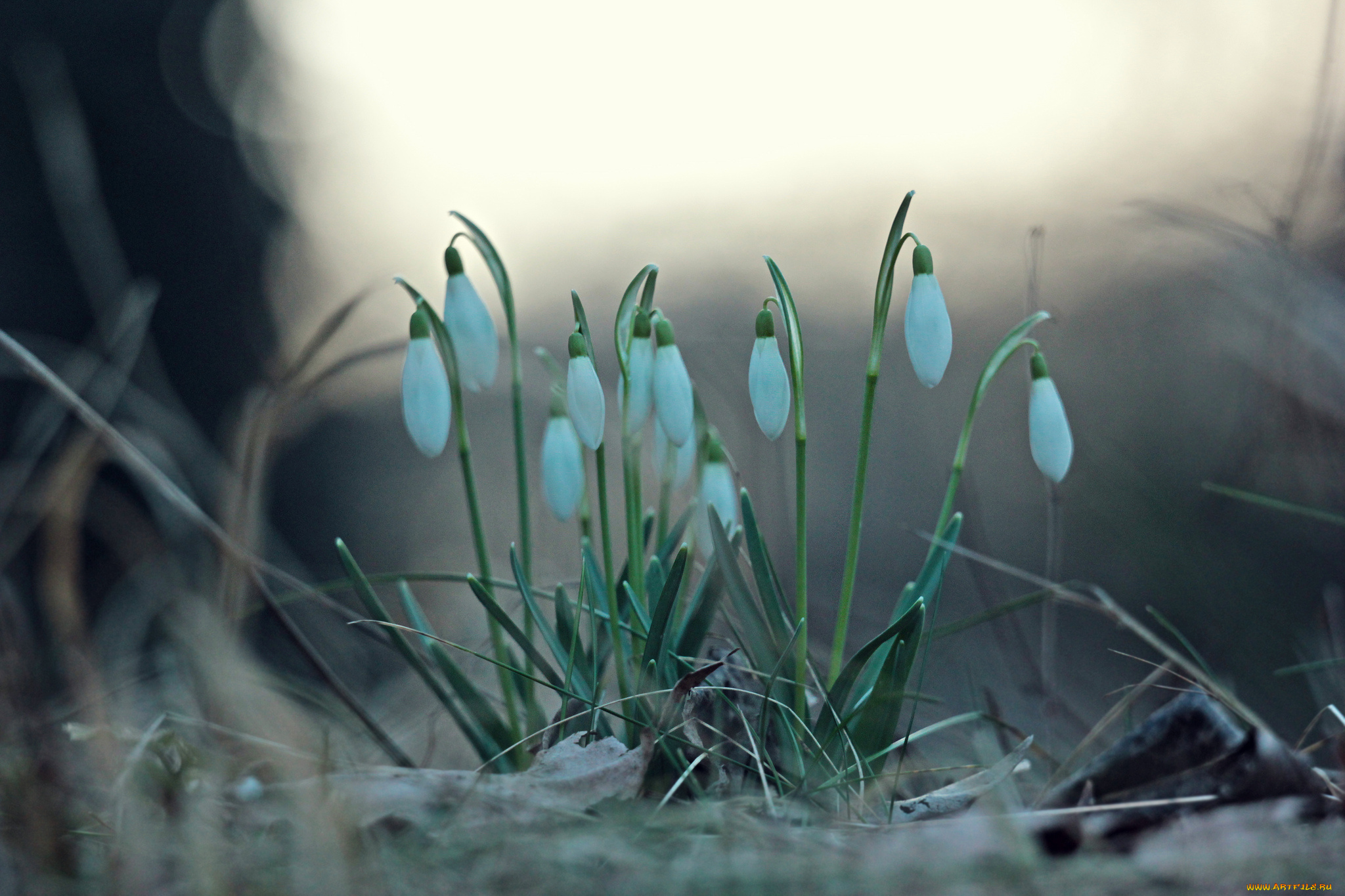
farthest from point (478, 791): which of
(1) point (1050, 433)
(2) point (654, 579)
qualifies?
(1) point (1050, 433)

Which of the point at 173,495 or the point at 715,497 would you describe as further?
the point at 715,497

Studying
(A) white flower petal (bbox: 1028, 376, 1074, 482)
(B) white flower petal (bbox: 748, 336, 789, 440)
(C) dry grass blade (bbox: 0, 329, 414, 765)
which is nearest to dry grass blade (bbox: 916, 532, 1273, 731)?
(A) white flower petal (bbox: 1028, 376, 1074, 482)

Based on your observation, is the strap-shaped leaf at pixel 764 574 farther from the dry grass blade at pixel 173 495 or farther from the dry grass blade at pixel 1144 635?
the dry grass blade at pixel 173 495

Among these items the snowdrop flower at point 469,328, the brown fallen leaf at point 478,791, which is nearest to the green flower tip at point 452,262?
the snowdrop flower at point 469,328

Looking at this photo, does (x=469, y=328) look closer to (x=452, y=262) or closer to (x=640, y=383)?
(x=452, y=262)

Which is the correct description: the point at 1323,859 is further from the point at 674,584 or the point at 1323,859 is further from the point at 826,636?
the point at 826,636

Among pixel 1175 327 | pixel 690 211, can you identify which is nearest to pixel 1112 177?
pixel 1175 327
